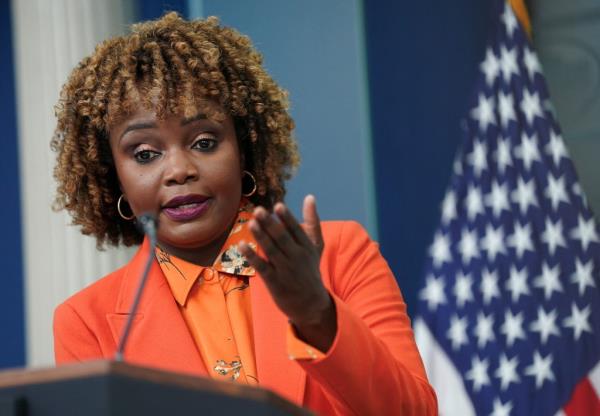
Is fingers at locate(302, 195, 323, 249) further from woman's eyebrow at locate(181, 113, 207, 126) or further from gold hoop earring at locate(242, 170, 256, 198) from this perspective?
gold hoop earring at locate(242, 170, 256, 198)

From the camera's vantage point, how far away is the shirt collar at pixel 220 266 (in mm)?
2357

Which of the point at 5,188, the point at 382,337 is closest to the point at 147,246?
the point at 382,337

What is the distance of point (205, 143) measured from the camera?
7.64 feet

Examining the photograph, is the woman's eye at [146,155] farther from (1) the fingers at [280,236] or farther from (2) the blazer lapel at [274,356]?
(1) the fingers at [280,236]

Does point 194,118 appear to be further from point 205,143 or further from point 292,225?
point 292,225

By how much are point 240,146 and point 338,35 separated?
151cm

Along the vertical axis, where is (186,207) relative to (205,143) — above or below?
below

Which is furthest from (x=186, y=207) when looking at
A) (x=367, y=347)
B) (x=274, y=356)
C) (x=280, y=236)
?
(x=280, y=236)

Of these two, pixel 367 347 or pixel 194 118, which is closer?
pixel 367 347

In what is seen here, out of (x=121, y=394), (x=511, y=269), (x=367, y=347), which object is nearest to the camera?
(x=121, y=394)

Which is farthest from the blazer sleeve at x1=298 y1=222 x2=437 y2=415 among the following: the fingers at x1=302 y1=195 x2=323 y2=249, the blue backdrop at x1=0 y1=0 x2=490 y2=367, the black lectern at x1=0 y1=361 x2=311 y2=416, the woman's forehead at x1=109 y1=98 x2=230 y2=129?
the blue backdrop at x1=0 y1=0 x2=490 y2=367

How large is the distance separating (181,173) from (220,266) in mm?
236

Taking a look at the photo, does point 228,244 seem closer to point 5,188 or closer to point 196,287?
point 196,287

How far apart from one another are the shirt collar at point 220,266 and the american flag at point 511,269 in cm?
150
